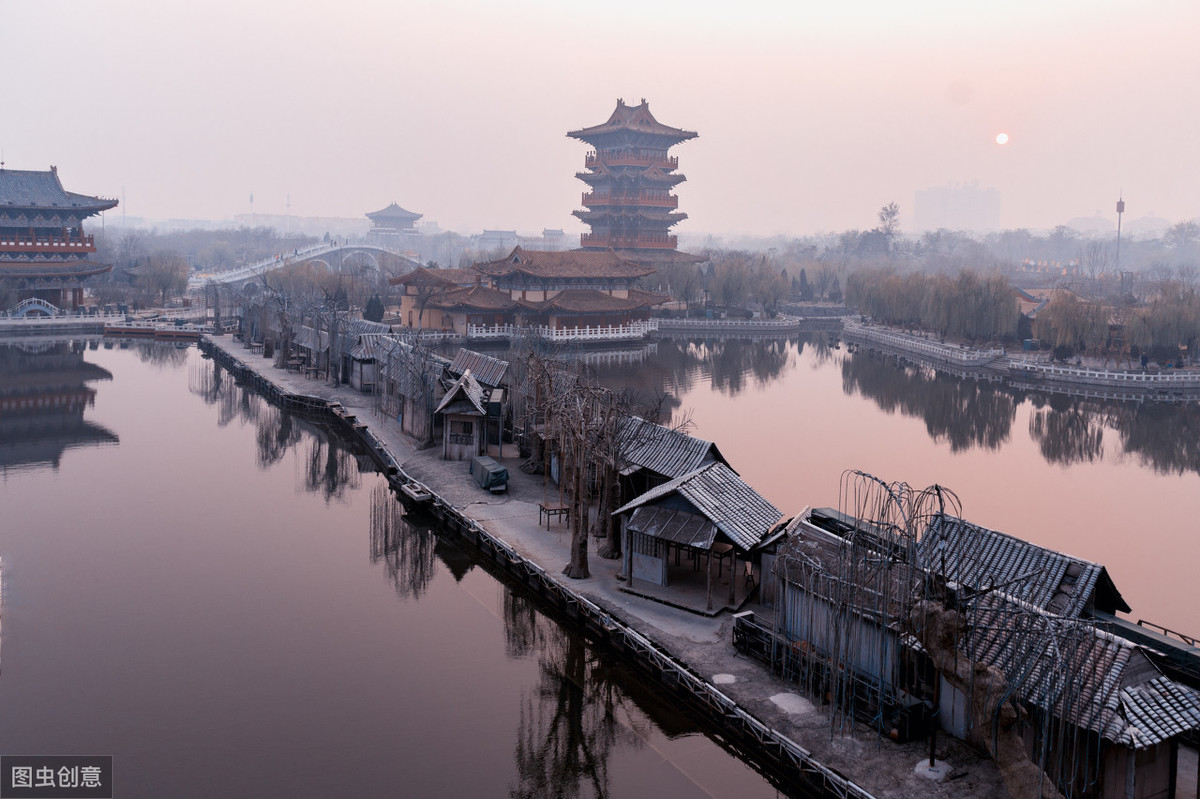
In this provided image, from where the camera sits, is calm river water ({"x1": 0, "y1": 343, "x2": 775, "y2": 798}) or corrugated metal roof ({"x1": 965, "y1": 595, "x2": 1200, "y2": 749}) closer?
corrugated metal roof ({"x1": 965, "y1": 595, "x2": 1200, "y2": 749})

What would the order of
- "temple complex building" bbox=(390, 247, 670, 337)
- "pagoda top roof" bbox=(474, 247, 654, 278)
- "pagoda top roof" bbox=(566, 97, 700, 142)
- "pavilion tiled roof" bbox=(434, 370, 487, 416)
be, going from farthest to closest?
"pagoda top roof" bbox=(566, 97, 700, 142), "pagoda top roof" bbox=(474, 247, 654, 278), "temple complex building" bbox=(390, 247, 670, 337), "pavilion tiled roof" bbox=(434, 370, 487, 416)

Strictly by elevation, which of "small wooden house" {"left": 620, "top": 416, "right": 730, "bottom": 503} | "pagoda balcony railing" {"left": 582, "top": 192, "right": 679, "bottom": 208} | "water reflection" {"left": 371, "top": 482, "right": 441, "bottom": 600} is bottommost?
"water reflection" {"left": 371, "top": 482, "right": 441, "bottom": 600}

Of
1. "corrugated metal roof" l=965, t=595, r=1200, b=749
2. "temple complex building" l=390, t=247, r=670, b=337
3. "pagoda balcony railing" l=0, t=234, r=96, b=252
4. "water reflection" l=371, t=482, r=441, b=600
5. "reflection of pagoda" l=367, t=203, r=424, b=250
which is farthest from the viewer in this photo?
"reflection of pagoda" l=367, t=203, r=424, b=250

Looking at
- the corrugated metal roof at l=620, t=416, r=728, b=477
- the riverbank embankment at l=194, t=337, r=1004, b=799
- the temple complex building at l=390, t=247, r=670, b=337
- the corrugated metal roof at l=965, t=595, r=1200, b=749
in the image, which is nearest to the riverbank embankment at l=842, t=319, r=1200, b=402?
the temple complex building at l=390, t=247, r=670, b=337

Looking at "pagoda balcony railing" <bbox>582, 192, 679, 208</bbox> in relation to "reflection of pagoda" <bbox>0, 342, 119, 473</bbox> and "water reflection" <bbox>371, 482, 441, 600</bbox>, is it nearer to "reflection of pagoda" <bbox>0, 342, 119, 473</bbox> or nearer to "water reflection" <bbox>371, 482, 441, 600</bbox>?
"reflection of pagoda" <bbox>0, 342, 119, 473</bbox>

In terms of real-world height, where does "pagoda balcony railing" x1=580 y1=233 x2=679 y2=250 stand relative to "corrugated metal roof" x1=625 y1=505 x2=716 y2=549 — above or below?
above

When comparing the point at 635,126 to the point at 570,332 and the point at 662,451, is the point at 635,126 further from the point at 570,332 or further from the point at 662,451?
the point at 662,451

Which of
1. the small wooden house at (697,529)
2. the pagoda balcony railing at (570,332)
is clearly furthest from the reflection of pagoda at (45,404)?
the pagoda balcony railing at (570,332)
